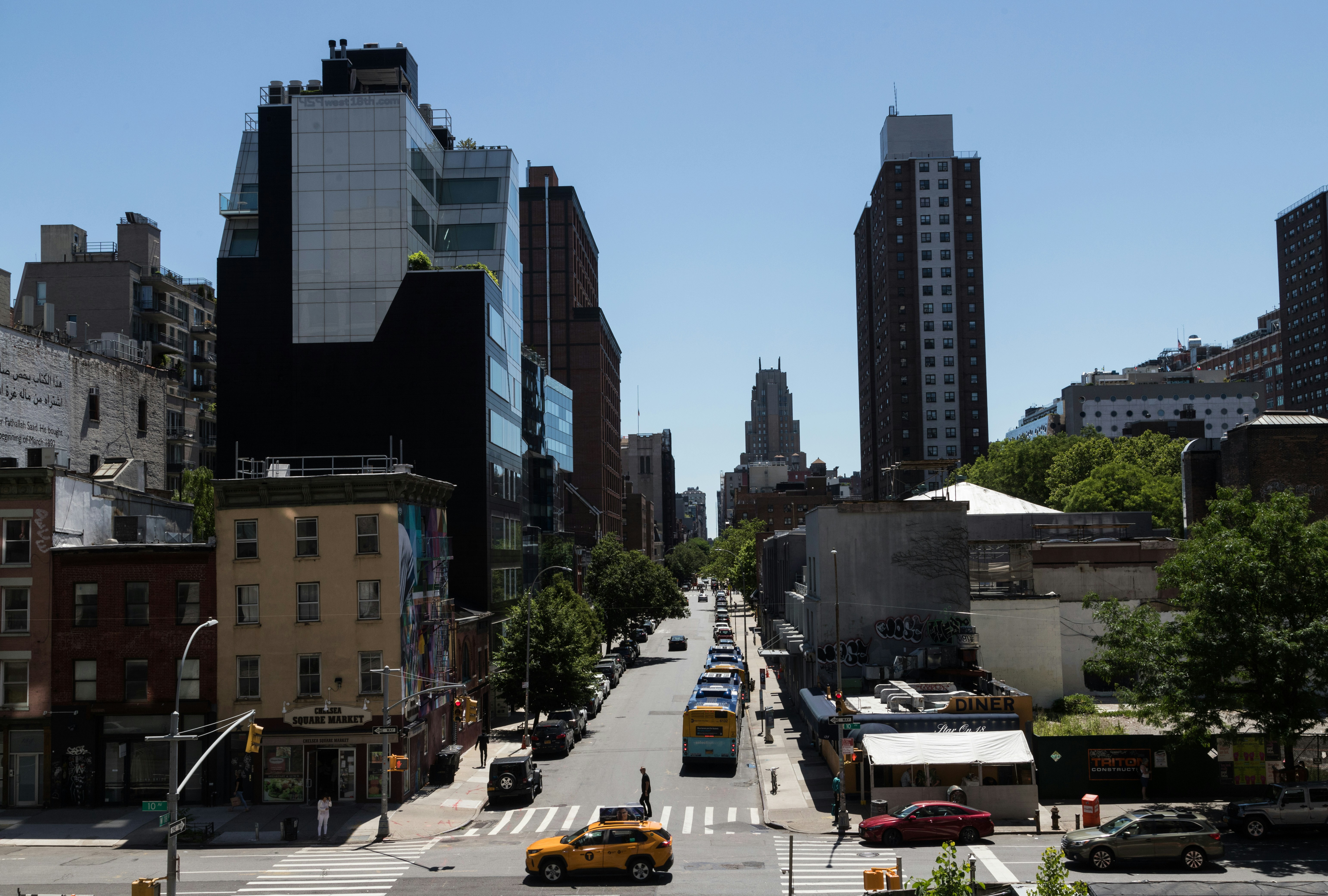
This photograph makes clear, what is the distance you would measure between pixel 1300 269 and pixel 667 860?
190 metres

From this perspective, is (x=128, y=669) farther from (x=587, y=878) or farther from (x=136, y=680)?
(x=587, y=878)

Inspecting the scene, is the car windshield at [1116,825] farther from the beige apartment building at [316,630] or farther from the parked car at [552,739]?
the parked car at [552,739]

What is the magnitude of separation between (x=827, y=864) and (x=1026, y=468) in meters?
102

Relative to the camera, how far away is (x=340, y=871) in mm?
29922

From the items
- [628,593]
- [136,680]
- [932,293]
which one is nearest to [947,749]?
[136,680]

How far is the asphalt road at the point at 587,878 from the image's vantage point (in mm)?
27438

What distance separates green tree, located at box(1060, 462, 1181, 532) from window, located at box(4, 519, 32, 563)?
79962 millimetres

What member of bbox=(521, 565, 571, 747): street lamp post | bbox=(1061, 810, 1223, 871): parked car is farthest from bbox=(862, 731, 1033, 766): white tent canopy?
bbox=(521, 565, 571, 747): street lamp post

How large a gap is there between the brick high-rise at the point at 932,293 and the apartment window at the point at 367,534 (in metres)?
128

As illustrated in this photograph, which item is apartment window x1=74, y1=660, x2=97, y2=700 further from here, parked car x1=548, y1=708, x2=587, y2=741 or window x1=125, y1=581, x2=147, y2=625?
parked car x1=548, y1=708, x2=587, y2=741

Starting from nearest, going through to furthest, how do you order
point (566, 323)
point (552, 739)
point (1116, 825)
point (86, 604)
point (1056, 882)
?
point (1056, 882) < point (1116, 825) < point (86, 604) < point (552, 739) < point (566, 323)

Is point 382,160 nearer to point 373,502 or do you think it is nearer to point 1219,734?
point 373,502

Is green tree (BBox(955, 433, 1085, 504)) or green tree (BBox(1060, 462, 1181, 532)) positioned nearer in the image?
green tree (BBox(1060, 462, 1181, 532))

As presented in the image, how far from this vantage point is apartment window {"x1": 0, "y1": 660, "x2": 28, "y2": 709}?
40.5 meters
